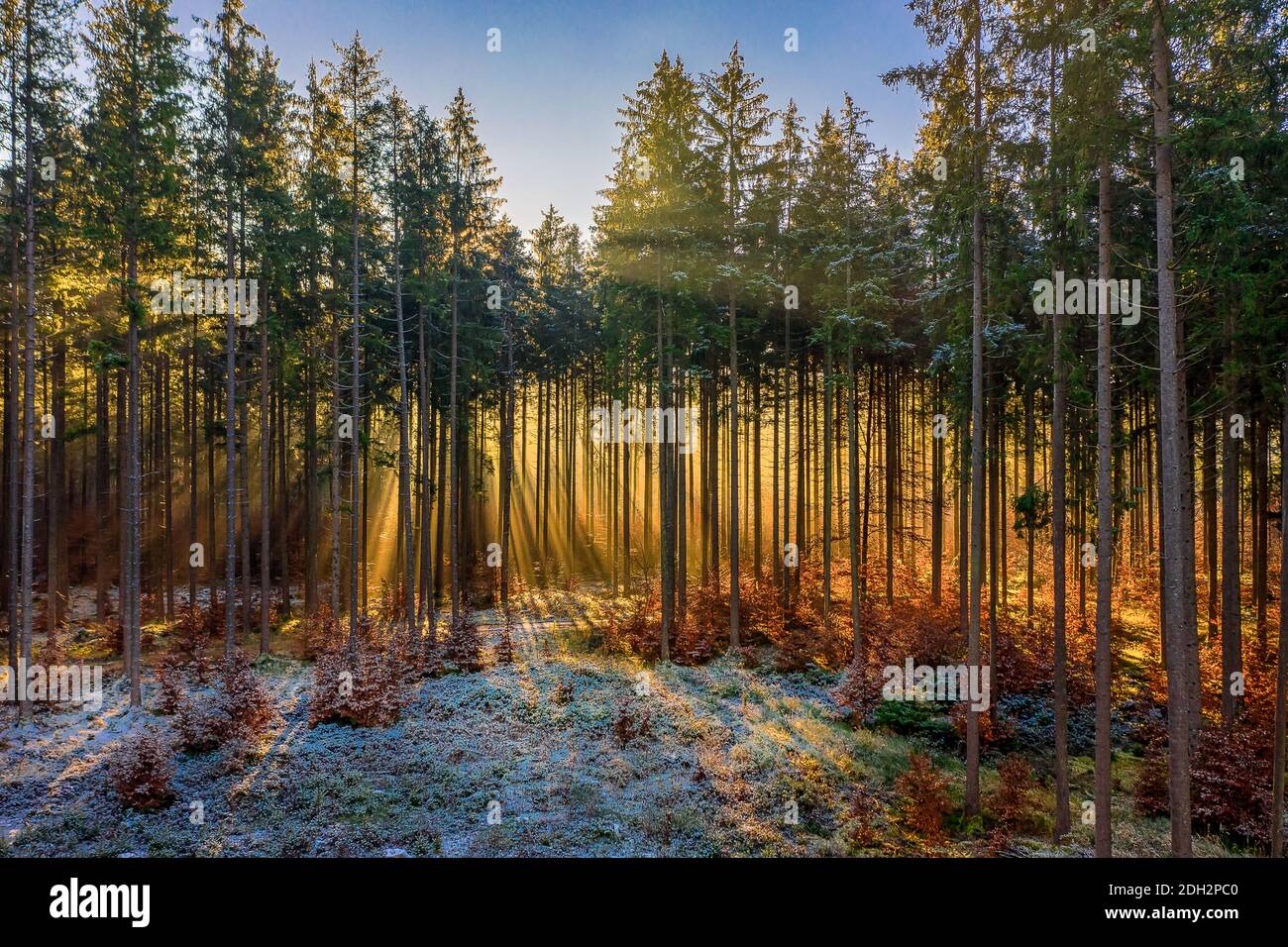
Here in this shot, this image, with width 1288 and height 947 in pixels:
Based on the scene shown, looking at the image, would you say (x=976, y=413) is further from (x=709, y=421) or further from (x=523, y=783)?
(x=709, y=421)

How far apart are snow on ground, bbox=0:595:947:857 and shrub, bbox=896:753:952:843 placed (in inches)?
38.6

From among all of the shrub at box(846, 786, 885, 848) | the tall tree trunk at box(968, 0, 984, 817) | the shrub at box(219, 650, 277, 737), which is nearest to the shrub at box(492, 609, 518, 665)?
the shrub at box(219, 650, 277, 737)

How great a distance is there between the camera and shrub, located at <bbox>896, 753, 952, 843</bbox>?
32.8 ft

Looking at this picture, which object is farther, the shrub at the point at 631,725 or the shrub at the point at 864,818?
the shrub at the point at 631,725

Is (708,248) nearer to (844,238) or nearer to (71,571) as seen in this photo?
(844,238)

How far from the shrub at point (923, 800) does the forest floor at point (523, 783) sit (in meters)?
0.22

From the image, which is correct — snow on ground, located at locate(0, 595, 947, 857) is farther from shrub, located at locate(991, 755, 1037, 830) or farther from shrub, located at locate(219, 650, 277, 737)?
shrub, located at locate(991, 755, 1037, 830)

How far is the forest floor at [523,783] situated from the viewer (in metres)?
9.27

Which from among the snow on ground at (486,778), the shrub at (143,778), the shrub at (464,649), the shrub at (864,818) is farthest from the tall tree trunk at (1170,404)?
the shrub at (143,778)

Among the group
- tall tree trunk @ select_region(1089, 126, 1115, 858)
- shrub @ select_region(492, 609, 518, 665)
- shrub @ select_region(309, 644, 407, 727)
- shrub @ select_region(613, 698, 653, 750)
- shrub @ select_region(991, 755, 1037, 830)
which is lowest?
shrub @ select_region(991, 755, 1037, 830)

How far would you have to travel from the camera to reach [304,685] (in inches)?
615

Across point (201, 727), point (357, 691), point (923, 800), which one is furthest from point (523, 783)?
point (923, 800)

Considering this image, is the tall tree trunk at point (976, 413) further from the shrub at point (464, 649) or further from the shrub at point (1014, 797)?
the shrub at point (464, 649)
